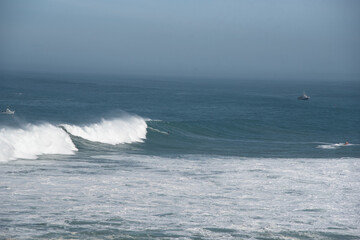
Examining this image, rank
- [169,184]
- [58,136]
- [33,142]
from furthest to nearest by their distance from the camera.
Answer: [58,136] → [33,142] → [169,184]

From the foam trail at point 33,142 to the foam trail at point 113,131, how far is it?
2.59 metres

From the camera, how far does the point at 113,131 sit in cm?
3925

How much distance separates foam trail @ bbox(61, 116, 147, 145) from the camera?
36.7 metres

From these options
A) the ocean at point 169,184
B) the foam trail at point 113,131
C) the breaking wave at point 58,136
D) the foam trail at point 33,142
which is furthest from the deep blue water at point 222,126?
the foam trail at point 33,142

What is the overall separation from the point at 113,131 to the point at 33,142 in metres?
10.1

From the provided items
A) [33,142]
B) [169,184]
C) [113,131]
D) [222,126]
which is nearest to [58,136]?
[33,142]

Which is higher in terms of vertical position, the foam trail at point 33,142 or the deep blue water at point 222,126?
the foam trail at point 33,142

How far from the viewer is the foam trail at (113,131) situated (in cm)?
3666

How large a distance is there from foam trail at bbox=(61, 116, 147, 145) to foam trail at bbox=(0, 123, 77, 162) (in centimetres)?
259

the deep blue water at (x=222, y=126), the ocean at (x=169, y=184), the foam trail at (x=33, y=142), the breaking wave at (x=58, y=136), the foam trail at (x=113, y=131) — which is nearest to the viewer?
the ocean at (x=169, y=184)

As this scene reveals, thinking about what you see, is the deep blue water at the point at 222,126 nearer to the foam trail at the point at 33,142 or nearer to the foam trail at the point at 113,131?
the foam trail at the point at 113,131

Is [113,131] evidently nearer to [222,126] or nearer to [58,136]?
[58,136]

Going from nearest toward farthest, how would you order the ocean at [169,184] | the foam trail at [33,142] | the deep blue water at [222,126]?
the ocean at [169,184] < the foam trail at [33,142] < the deep blue water at [222,126]

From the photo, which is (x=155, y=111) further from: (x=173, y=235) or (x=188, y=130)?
(x=173, y=235)
